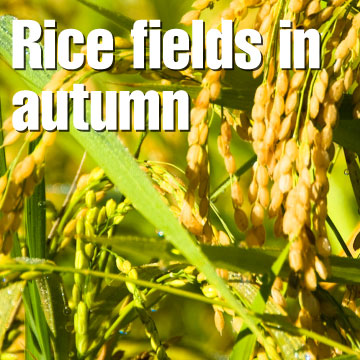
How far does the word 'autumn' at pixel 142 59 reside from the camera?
30.2 inches

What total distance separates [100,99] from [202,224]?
0.17 meters

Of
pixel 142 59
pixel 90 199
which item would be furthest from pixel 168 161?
pixel 142 59

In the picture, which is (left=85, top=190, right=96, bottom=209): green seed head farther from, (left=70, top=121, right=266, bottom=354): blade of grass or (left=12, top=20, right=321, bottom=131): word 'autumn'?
(left=70, top=121, right=266, bottom=354): blade of grass

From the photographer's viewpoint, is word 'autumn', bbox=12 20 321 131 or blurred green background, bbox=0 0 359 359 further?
blurred green background, bbox=0 0 359 359

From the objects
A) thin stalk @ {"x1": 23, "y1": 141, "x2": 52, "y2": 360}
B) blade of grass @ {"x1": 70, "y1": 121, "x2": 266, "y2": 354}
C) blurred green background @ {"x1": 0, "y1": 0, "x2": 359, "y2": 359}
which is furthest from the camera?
blurred green background @ {"x1": 0, "y1": 0, "x2": 359, "y2": 359}

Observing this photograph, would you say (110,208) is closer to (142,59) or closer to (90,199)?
(90,199)

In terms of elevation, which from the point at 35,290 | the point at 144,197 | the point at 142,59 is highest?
the point at 142,59

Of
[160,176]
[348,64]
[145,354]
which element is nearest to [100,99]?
[160,176]

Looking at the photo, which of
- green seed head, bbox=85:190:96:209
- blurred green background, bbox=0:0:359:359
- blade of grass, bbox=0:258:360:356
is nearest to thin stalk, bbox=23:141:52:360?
green seed head, bbox=85:190:96:209

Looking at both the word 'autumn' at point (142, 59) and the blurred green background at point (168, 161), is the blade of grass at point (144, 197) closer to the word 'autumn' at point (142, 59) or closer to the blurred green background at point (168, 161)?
the word 'autumn' at point (142, 59)

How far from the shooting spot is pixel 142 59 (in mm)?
813

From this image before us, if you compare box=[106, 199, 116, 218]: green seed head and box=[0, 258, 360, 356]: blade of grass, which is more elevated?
box=[106, 199, 116, 218]: green seed head

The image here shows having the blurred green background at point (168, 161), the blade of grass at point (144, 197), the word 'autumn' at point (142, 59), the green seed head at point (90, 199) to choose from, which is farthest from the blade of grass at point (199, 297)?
the blurred green background at point (168, 161)

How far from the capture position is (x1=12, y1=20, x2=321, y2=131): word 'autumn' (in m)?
0.77
